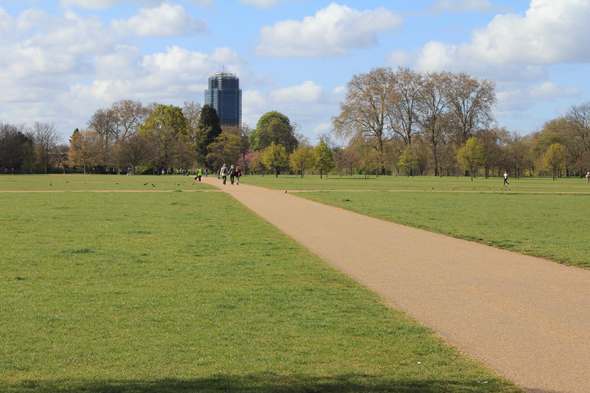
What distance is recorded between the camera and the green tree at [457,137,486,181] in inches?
3046

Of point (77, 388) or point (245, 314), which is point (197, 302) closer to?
point (245, 314)

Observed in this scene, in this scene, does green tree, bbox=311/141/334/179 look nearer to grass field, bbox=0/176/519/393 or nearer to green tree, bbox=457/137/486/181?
green tree, bbox=457/137/486/181

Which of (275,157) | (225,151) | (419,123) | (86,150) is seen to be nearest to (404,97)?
(419,123)

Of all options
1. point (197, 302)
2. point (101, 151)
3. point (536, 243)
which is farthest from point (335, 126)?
point (197, 302)

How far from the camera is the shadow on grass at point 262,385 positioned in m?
4.07

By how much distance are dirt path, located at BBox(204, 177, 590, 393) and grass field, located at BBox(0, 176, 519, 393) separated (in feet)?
1.10

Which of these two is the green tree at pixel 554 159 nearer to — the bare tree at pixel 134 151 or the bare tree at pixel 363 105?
the bare tree at pixel 363 105

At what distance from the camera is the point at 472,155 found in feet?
253

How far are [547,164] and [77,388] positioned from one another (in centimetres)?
8995

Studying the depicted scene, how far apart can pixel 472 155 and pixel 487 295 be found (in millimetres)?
73977

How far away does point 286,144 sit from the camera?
399 ft

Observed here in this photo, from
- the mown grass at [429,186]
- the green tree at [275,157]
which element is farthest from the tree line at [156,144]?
the mown grass at [429,186]

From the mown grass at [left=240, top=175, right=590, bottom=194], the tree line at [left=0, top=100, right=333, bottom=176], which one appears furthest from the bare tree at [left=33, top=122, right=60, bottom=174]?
the mown grass at [left=240, top=175, right=590, bottom=194]

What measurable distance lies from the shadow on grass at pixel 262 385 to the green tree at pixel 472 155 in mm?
77184
